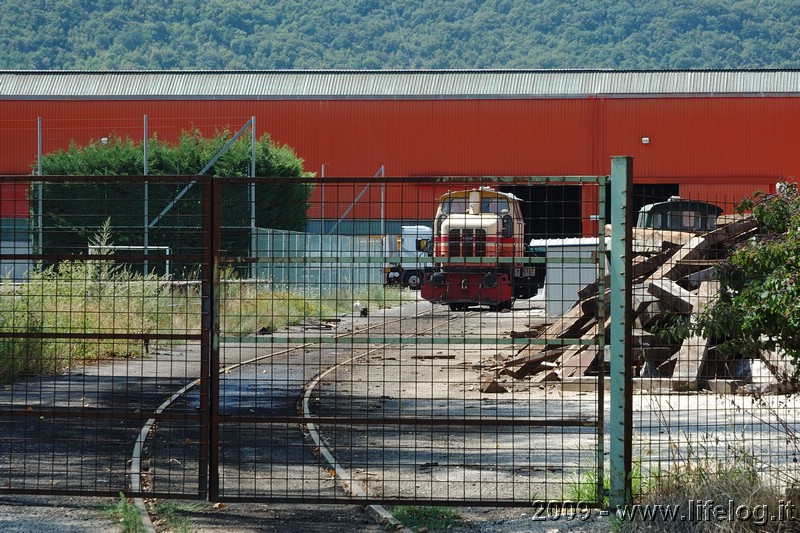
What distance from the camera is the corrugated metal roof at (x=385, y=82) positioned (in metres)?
53.5

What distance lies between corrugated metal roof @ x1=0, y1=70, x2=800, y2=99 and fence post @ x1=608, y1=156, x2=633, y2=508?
45.9m

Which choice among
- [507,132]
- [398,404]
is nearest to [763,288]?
[398,404]

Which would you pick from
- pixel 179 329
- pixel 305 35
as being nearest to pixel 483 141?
pixel 179 329

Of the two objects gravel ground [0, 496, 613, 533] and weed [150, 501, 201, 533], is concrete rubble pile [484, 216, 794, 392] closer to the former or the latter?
gravel ground [0, 496, 613, 533]

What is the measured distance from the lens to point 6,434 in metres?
10.7

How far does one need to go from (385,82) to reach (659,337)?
142 ft

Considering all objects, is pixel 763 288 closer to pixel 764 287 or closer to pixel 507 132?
pixel 764 287

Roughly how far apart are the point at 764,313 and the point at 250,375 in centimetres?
1082

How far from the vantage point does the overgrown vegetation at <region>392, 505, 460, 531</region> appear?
23.1 ft

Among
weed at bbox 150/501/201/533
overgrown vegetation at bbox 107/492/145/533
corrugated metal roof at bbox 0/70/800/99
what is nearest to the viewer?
overgrown vegetation at bbox 107/492/145/533

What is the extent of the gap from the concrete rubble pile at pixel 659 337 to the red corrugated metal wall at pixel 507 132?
3197cm

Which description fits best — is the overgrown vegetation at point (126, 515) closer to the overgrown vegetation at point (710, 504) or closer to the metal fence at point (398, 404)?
the metal fence at point (398, 404)

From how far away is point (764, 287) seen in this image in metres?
6.20

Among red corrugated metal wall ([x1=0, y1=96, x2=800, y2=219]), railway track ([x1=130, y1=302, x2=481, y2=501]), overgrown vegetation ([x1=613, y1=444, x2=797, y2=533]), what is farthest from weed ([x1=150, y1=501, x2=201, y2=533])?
red corrugated metal wall ([x1=0, y1=96, x2=800, y2=219])
